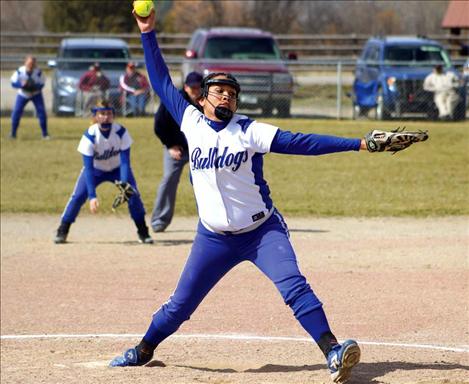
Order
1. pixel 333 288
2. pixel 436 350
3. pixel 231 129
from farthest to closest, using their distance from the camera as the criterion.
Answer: pixel 333 288 < pixel 436 350 < pixel 231 129

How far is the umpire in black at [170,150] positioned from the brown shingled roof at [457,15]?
81.9 ft

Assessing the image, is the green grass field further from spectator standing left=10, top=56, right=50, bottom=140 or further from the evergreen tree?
the evergreen tree

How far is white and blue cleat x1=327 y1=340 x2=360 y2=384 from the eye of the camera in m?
6.82

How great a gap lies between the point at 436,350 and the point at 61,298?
424 centimetres

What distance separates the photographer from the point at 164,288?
11305 millimetres

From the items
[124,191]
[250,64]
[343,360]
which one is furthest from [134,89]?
[343,360]

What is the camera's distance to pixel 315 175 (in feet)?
66.2

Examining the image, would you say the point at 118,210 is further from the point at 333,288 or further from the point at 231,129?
the point at 231,129

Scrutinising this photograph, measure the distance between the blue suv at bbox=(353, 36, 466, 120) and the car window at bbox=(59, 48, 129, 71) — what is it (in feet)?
20.4

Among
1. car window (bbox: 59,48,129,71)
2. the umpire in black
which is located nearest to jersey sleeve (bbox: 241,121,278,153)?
the umpire in black

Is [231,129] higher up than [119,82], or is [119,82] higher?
[231,129]

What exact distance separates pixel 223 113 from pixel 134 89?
19973 millimetres

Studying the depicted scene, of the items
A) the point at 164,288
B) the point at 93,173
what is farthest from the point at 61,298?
the point at 93,173

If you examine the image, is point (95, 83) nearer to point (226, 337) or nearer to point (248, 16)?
point (248, 16)
